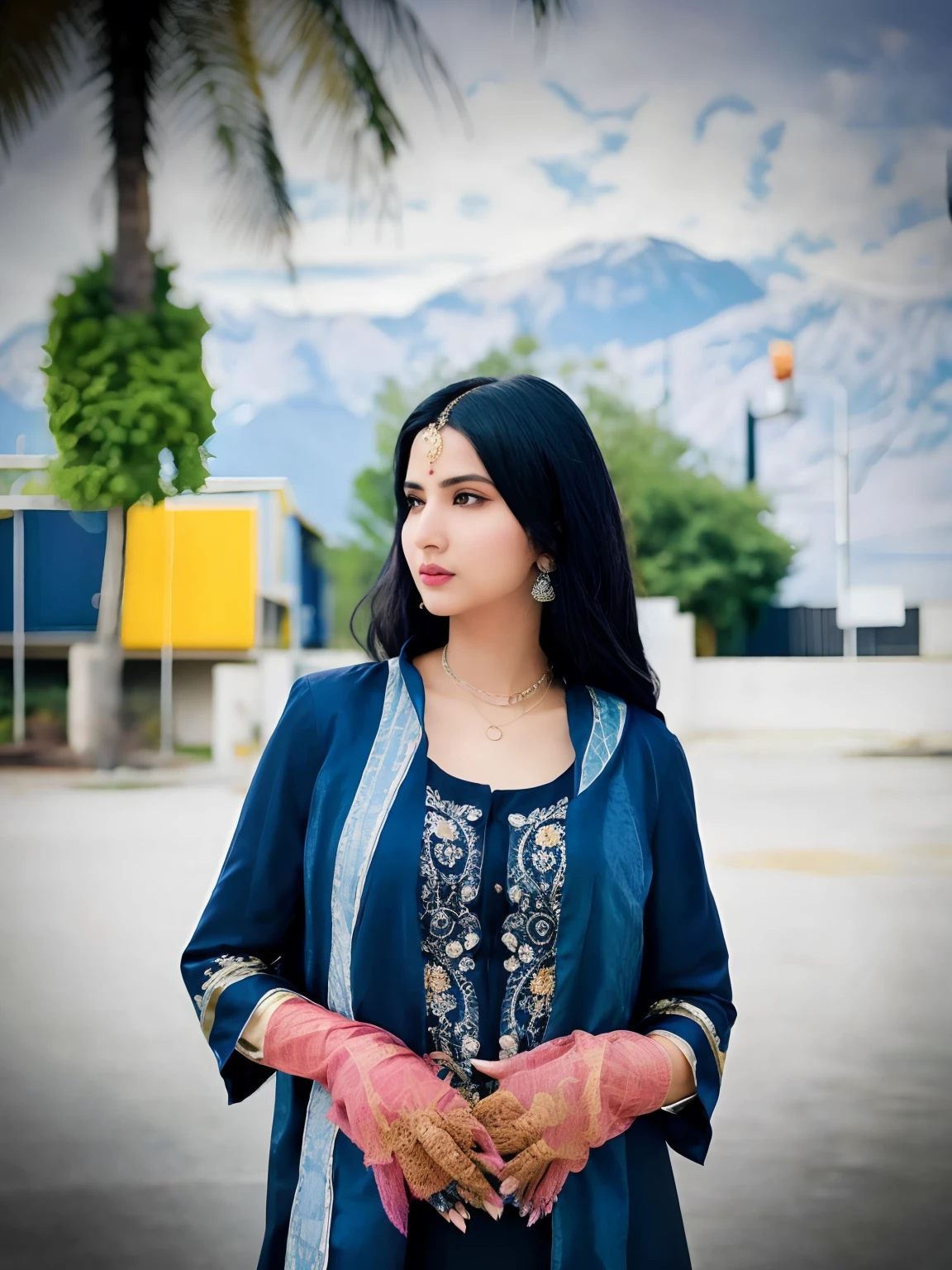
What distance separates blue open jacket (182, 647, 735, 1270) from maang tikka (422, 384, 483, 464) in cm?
21

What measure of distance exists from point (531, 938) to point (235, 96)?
2055 mm

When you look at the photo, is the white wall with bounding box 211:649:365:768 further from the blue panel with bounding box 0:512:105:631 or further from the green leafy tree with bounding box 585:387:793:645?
the green leafy tree with bounding box 585:387:793:645

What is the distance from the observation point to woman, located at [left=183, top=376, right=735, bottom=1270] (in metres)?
0.92

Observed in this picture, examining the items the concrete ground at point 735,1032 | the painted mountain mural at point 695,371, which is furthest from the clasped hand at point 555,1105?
the painted mountain mural at point 695,371

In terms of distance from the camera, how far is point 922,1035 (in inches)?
92.4

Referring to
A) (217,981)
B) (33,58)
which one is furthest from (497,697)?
A: (33,58)

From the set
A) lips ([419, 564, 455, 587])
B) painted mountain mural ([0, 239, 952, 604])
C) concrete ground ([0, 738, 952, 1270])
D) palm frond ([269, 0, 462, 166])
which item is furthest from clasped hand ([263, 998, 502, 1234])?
palm frond ([269, 0, 462, 166])

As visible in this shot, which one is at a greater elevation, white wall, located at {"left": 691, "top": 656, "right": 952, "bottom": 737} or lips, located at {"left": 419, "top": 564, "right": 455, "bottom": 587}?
lips, located at {"left": 419, "top": 564, "right": 455, "bottom": 587}

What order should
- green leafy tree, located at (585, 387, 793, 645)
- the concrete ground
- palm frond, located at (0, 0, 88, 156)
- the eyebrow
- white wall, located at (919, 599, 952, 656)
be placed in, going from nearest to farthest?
the eyebrow
the concrete ground
palm frond, located at (0, 0, 88, 156)
white wall, located at (919, 599, 952, 656)
green leafy tree, located at (585, 387, 793, 645)

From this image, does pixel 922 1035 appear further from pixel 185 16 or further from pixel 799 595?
pixel 185 16

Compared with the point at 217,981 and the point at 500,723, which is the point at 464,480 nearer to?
the point at 500,723

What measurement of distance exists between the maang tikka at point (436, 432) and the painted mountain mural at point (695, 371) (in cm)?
151

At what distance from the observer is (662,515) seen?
106 inches

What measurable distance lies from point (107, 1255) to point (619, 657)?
168 cm
